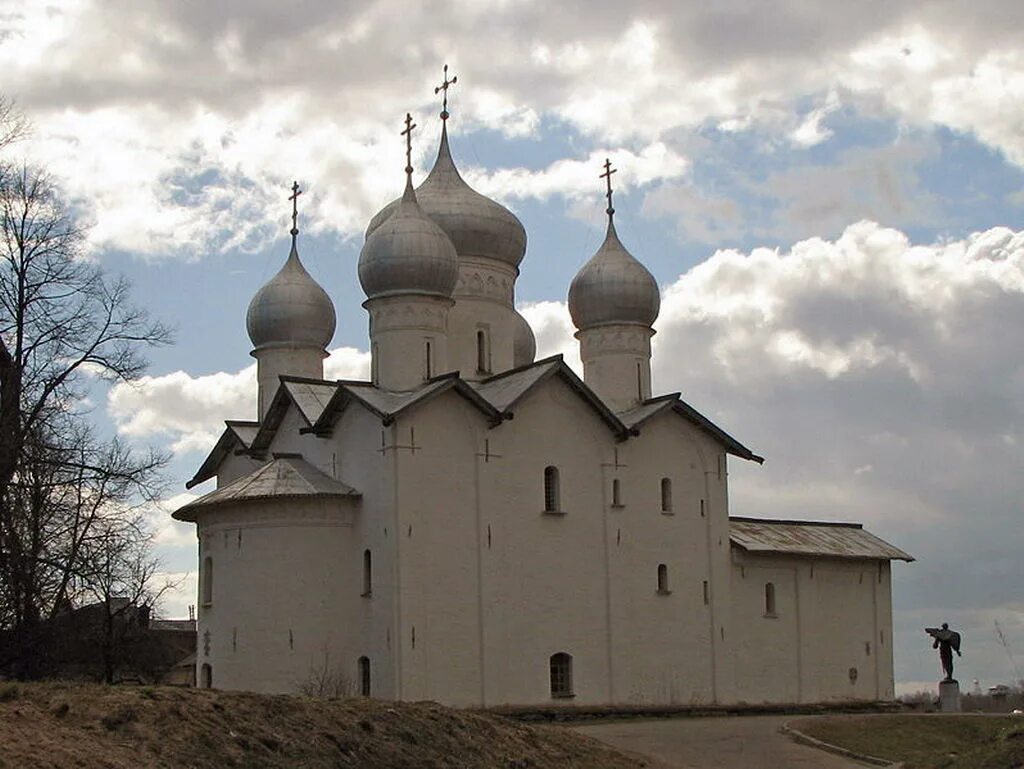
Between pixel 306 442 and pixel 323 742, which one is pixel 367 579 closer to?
pixel 306 442

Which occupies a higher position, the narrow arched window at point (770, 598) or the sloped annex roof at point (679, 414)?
the sloped annex roof at point (679, 414)

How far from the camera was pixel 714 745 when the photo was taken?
25422 millimetres

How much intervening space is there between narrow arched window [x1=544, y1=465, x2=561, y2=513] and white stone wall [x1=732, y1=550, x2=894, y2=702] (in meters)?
5.93

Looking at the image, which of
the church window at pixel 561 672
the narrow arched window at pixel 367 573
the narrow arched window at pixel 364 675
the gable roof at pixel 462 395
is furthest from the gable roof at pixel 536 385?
the narrow arched window at pixel 364 675

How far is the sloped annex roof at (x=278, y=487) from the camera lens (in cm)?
3053

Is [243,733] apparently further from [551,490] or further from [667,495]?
[667,495]

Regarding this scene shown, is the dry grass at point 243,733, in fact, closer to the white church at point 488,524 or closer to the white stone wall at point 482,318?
the white church at point 488,524

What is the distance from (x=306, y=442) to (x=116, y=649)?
13.4 m

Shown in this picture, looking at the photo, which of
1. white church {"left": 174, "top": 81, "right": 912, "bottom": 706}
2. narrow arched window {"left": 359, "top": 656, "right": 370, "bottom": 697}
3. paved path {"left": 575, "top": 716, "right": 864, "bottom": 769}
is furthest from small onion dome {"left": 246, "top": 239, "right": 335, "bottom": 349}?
paved path {"left": 575, "top": 716, "right": 864, "bottom": 769}

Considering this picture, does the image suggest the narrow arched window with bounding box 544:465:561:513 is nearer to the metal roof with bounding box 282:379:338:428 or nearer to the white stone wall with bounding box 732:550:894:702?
the metal roof with bounding box 282:379:338:428

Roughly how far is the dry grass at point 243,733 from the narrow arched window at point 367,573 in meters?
10.5

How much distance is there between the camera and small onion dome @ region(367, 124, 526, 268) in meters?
36.2

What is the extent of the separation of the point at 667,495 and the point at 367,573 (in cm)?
769

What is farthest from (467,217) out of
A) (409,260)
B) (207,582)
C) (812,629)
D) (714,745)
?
(714,745)
